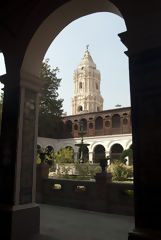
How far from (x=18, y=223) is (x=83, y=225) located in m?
1.54

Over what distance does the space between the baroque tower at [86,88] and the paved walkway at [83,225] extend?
1390 inches

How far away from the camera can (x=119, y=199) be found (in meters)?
6.13

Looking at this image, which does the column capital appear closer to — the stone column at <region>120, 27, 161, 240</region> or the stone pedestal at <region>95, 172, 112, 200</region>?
the stone column at <region>120, 27, 161, 240</region>

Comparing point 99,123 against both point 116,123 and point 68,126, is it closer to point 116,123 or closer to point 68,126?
point 116,123

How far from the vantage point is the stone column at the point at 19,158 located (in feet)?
12.4

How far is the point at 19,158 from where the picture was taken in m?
4.03

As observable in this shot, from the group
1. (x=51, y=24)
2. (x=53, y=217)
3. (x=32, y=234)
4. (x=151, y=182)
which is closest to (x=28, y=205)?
(x=32, y=234)

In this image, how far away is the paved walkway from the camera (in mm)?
3934

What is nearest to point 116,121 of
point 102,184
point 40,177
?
point 40,177

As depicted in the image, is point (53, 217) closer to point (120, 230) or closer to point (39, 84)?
point (120, 230)

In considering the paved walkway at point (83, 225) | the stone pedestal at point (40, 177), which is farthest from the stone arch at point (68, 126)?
the paved walkway at point (83, 225)

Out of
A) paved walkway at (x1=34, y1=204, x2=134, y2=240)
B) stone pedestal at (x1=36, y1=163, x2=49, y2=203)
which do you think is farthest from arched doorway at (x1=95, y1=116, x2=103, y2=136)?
paved walkway at (x1=34, y1=204, x2=134, y2=240)

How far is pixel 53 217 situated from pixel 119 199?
1.86 metres

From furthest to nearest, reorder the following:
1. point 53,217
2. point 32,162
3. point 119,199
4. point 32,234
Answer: point 119,199 < point 53,217 < point 32,162 < point 32,234
